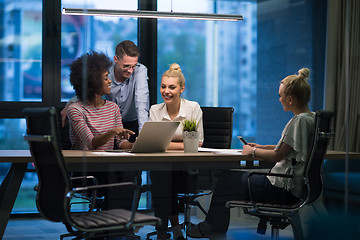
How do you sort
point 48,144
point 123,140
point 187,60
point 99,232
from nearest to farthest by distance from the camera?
point 48,144 → point 99,232 → point 123,140 → point 187,60

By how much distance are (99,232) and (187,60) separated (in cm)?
171

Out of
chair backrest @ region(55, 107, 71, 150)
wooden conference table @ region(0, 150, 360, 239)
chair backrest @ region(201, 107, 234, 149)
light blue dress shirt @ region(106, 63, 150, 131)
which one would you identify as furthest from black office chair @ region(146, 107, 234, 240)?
chair backrest @ region(55, 107, 71, 150)

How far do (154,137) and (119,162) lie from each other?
0.31m

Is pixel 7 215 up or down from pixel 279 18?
down

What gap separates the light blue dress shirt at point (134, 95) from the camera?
13.5 ft

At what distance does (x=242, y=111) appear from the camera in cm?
373

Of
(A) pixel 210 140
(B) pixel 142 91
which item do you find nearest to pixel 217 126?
(A) pixel 210 140

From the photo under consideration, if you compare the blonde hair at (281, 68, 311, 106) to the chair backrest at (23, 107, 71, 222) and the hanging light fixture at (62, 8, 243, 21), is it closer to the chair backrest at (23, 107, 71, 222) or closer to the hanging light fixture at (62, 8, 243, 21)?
the hanging light fixture at (62, 8, 243, 21)

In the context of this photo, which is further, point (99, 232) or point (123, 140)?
point (123, 140)

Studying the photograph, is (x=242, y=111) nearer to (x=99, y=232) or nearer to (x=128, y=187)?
(x=128, y=187)

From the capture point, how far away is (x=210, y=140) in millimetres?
4270

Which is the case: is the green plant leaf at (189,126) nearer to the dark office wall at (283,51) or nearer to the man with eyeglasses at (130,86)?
the dark office wall at (283,51)

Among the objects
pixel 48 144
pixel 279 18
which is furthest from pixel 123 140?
pixel 279 18

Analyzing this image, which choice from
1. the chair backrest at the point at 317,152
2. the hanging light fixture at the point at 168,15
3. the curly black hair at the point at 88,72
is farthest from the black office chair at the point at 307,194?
the hanging light fixture at the point at 168,15
